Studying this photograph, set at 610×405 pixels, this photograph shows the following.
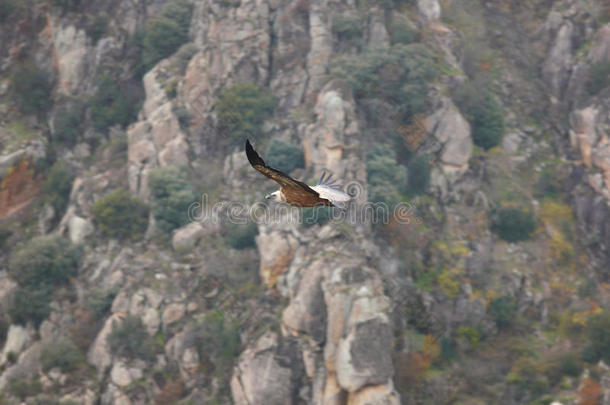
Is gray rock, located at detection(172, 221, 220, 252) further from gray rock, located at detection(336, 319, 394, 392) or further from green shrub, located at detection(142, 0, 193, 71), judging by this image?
green shrub, located at detection(142, 0, 193, 71)

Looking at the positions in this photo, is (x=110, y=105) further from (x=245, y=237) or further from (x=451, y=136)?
(x=451, y=136)

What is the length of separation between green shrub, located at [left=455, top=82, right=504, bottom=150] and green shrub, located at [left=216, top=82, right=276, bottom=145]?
12.2m

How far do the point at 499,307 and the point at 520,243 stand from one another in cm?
509

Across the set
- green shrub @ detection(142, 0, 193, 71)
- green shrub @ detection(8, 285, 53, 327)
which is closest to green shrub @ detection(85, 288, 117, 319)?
green shrub @ detection(8, 285, 53, 327)

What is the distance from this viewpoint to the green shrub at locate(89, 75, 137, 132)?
51.3 m

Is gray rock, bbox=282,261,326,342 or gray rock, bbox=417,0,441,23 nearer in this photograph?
gray rock, bbox=282,261,326,342

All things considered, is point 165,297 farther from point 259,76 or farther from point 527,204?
point 527,204

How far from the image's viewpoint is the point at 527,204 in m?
44.9

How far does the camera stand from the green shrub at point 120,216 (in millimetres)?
43719

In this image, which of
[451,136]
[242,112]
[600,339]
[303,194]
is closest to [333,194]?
[303,194]

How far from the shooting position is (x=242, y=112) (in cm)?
4669

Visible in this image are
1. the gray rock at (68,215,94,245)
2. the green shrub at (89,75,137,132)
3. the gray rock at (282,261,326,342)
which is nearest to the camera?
the gray rock at (282,261,326,342)

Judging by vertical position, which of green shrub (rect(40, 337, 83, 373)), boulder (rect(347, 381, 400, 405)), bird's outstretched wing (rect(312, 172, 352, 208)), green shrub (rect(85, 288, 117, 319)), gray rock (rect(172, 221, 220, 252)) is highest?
bird's outstretched wing (rect(312, 172, 352, 208))

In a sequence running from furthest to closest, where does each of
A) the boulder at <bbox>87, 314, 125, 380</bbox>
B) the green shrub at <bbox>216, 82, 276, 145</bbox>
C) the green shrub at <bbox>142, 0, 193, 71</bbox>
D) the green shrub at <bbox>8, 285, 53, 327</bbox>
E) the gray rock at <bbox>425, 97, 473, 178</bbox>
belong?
the green shrub at <bbox>142, 0, 193, 71</bbox>, the green shrub at <bbox>216, 82, 276, 145</bbox>, the gray rock at <bbox>425, 97, 473, 178</bbox>, the green shrub at <bbox>8, 285, 53, 327</bbox>, the boulder at <bbox>87, 314, 125, 380</bbox>
